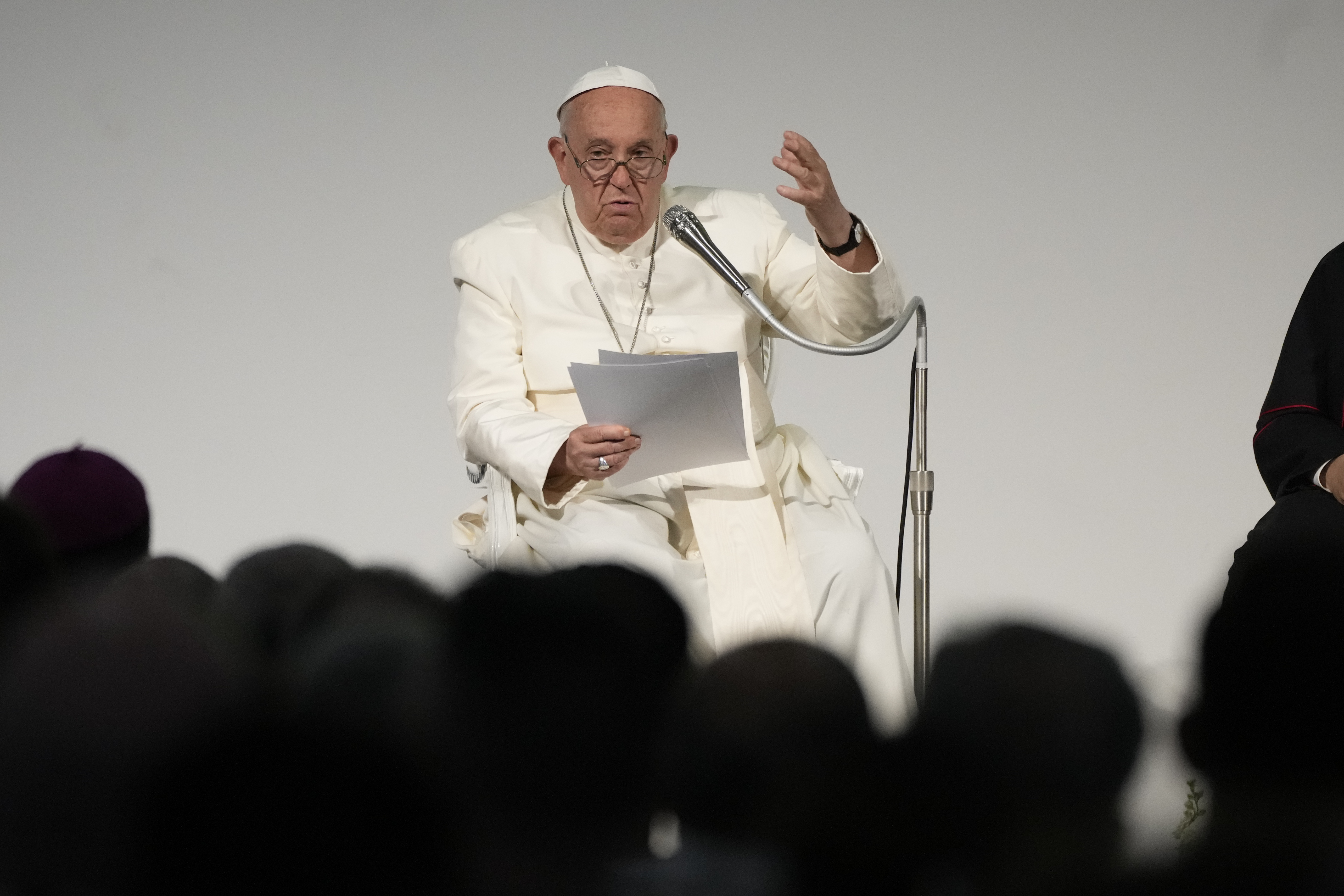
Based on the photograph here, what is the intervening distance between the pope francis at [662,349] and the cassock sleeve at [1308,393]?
2.64 ft

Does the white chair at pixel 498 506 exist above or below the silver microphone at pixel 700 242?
below

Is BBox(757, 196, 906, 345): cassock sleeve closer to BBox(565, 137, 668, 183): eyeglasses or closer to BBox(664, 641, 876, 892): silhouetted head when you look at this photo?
BBox(565, 137, 668, 183): eyeglasses

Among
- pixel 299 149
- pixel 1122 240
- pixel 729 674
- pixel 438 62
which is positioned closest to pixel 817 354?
pixel 1122 240

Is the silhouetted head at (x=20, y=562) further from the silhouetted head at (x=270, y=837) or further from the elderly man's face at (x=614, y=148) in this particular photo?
the elderly man's face at (x=614, y=148)

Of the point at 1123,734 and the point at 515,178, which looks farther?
the point at 515,178

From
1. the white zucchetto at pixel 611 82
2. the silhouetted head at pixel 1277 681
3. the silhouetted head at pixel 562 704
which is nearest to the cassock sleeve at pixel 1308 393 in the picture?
the white zucchetto at pixel 611 82

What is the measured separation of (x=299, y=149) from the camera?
4.48 m

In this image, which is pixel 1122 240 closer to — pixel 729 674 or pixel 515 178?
pixel 515 178

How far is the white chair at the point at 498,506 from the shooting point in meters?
2.46

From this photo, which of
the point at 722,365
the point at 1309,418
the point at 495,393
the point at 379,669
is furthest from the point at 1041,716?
the point at 1309,418

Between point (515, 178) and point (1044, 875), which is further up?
point (515, 178)

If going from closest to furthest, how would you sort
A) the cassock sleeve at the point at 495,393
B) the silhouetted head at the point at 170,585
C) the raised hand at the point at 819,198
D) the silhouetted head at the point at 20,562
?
1. the silhouetted head at the point at 170,585
2. the silhouetted head at the point at 20,562
3. the raised hand at the point at 819,198
4. the cassock sleeve at the point at 495,393

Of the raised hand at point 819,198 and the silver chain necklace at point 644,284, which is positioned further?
the silver chain necklace at point 644,284

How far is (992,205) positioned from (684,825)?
4106mm
